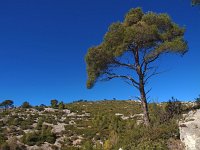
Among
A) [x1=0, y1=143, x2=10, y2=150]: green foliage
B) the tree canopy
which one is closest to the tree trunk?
the tree canopy

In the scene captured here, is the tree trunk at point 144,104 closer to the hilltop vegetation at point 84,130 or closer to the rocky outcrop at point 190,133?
the hilltop vegetation at point 84,130

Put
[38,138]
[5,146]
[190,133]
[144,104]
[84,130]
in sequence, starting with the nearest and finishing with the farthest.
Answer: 1. [190,133]
2. [144,104]
3. [5,146]
4. [38,138]
5. [84,130]

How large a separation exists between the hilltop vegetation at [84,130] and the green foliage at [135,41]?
444cm

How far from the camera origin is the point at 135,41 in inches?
1003

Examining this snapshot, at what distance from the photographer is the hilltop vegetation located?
18109 mm

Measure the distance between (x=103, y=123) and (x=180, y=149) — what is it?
71.7ft

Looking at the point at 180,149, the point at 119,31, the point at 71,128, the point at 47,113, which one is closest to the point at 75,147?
the point at 71,128

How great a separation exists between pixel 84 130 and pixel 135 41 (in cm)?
1415

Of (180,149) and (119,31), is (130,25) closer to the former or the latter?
(119,31)

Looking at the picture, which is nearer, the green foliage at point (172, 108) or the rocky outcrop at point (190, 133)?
the rocky outcrop at point (190, 133)

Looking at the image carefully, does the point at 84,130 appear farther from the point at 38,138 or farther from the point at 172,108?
the point at 172,108

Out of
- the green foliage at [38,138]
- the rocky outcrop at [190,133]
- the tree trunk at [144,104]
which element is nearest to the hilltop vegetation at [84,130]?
the green foliage at [38,138]

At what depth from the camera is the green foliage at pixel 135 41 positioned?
25172 mm

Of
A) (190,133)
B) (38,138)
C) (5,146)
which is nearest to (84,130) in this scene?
(38,138)
